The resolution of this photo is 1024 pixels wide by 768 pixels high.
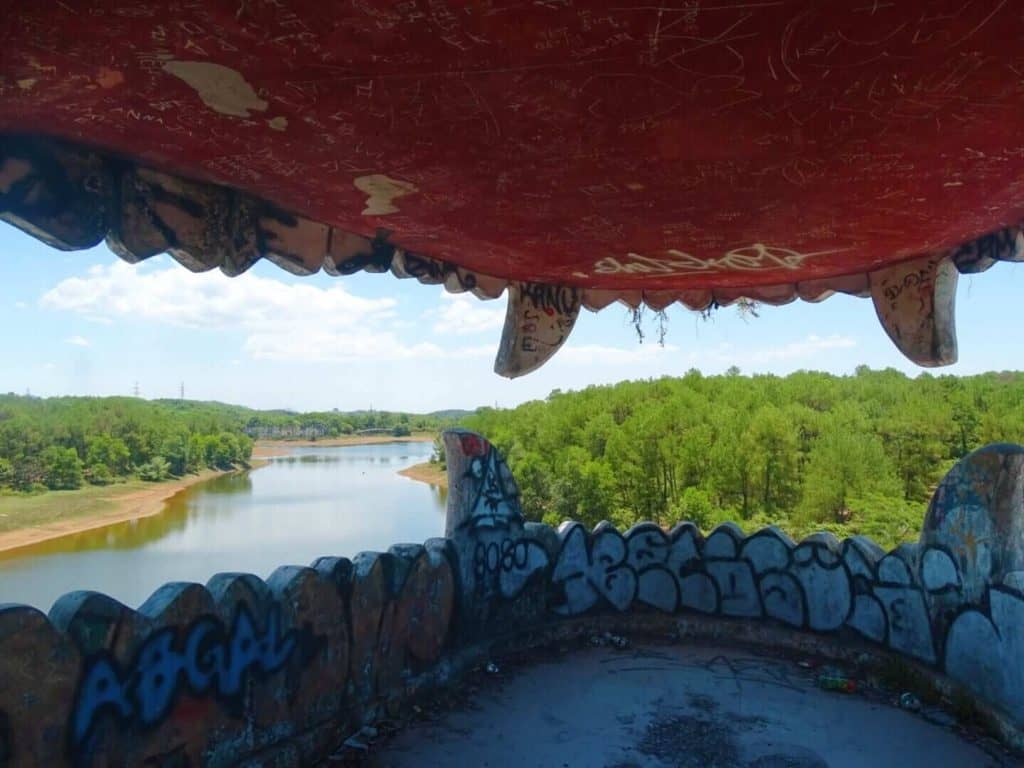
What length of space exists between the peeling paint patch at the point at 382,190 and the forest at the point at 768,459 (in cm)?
3405

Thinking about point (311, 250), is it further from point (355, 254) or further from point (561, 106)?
point (561, 106)

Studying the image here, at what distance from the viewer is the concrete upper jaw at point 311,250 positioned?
3871 millimetres

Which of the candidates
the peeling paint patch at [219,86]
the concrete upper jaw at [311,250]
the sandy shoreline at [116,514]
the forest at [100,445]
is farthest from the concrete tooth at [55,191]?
the forest at [100,445]

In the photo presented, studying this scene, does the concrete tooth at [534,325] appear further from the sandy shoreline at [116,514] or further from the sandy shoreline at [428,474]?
the sandy shoreline at [428,474]

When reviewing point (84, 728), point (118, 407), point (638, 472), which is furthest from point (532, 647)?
point (118, 407)

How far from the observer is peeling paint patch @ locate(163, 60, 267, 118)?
303 centimetres

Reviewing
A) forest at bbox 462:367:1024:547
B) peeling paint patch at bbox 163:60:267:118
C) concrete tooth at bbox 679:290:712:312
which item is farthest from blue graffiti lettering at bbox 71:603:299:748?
forest at bbox 462:367:1024:547

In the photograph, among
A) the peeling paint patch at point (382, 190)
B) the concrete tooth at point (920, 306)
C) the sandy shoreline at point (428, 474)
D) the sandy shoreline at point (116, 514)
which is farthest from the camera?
the sandy shoreline at point (428, 474)

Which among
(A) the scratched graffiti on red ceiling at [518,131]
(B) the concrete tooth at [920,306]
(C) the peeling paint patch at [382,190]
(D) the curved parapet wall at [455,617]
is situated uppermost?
(C) the peeling paint patch at [382,190]

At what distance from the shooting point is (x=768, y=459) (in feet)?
138

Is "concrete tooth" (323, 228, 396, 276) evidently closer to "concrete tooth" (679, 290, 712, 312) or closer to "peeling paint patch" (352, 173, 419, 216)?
"peeling paint patch" (352, 173, 419, 216)

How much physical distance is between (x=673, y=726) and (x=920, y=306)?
4.23 metres

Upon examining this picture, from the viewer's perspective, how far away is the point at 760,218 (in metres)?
5.20

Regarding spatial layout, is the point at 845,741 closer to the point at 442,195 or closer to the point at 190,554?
the point at 442,195
